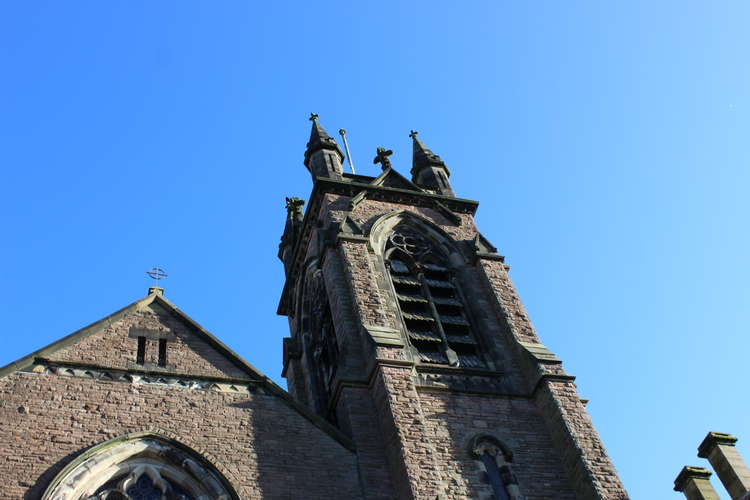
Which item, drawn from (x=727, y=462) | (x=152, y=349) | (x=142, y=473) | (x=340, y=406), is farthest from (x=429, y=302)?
(x=142, y=473)

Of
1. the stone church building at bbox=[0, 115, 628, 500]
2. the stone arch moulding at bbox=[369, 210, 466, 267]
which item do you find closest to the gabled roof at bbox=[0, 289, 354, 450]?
the stone church building at bbox=[0, 115, 628, 500]

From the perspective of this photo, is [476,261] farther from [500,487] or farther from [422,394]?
[500,487]

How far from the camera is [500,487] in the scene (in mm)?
14648

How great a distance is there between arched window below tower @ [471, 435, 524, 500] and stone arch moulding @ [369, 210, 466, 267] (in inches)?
222

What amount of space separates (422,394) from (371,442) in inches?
58.0

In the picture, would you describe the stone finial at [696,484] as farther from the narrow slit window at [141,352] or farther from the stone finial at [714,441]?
the narrow slit window at [141,352]

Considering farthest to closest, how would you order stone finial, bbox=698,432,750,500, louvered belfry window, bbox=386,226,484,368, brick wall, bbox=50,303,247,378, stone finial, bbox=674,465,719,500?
louvered belfry window, bbox=386,226,484,368 < brick wall, bbox=50,303,247,378 < stone finial, bbox=674,465,719,500 < stone finial, bbox=698,432,750,500

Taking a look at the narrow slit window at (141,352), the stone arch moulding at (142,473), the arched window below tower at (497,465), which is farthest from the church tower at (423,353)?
the narrow slit window at (141,352)

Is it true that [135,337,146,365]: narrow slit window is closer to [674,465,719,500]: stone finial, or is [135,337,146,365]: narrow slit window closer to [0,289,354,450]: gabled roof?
[0,289,354,450]: gabled roof

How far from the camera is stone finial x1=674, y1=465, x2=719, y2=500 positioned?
553 inches

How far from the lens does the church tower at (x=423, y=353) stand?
48.1 ft

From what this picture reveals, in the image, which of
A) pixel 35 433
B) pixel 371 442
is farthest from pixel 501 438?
pixel 35 433

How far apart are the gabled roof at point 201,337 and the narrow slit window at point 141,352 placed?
1.97ft

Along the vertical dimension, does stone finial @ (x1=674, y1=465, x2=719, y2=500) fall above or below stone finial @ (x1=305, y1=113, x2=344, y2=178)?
below
